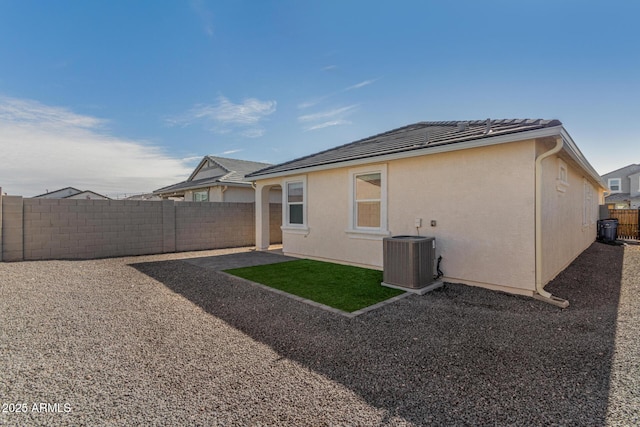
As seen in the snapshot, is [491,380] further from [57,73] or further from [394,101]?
[57,73]

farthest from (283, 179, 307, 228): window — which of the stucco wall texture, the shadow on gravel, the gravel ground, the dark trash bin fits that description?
the dark trash bin

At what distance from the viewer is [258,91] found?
36.8 feet

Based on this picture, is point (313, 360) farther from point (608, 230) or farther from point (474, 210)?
point (608, 230)

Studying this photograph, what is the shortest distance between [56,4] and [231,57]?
4628mm

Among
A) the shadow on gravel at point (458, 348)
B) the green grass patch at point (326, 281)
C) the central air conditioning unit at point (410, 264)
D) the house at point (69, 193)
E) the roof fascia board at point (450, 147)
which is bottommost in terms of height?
the shadow on gravel at point (458, 348)

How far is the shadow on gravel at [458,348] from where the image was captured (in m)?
2.48

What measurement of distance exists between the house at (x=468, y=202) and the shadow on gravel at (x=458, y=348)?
819mm

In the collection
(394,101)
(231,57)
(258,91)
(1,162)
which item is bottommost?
(1,162)

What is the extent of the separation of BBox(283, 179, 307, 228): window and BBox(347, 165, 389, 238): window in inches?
92.0

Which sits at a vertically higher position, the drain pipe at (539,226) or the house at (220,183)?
the house at (220,183)

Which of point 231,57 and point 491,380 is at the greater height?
point 231,57

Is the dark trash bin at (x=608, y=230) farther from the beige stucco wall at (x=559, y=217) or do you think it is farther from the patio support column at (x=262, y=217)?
the patio support column at (x=262, y=217)

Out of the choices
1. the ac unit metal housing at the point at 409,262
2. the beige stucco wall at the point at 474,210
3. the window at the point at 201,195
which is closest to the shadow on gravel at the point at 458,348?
the ac unit metal housing at the point at 409,262

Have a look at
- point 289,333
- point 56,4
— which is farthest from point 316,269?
point 56,4
